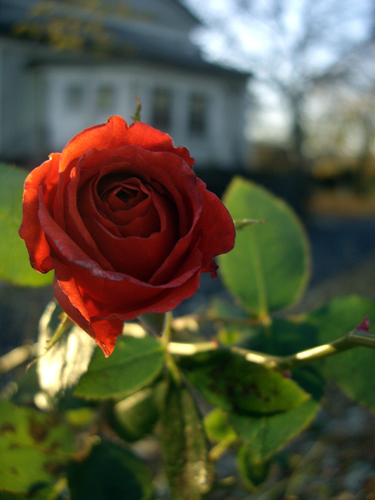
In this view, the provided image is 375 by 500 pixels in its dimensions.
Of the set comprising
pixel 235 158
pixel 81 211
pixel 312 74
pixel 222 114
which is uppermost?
pixel 81 211

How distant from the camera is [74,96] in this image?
8281mm

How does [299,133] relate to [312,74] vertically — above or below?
below

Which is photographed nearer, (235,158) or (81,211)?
(81,211)

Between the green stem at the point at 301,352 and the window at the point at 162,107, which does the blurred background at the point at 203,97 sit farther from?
the green stem at the point at 301,352

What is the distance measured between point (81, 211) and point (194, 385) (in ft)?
0.76

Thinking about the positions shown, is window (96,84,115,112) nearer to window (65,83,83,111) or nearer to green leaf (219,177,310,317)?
window (65,83,83,111)

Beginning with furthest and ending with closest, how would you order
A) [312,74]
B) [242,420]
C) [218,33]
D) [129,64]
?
[312,74], [129,64], [218,33], [242,420]

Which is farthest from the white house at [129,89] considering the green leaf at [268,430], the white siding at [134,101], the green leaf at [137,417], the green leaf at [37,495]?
the green leaf at [268,430]

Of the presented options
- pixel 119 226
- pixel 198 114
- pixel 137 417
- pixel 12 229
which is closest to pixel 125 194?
pixel 119 226

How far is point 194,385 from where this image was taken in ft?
1.33

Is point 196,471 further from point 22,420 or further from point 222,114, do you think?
point 222,114

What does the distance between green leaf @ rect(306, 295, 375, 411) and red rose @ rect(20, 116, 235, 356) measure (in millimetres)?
263

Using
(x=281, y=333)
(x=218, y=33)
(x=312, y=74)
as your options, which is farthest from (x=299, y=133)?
(x=281, y=333)

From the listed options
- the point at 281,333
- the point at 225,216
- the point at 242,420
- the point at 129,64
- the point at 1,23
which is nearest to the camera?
the point at 225,216
